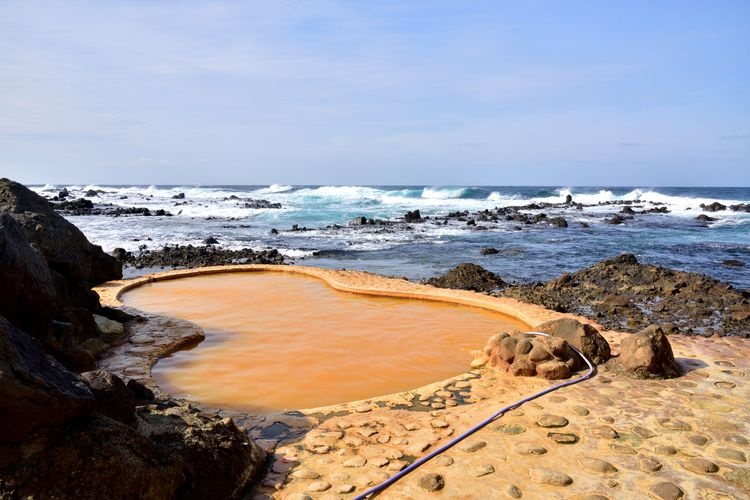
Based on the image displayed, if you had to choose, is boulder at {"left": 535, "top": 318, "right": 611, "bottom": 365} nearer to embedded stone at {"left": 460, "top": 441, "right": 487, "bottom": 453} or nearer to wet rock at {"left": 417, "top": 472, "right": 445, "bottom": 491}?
embedded stone at {"left": 460, "top": 441, "right": 487, "bottom": 453}

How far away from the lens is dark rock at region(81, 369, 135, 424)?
298cm

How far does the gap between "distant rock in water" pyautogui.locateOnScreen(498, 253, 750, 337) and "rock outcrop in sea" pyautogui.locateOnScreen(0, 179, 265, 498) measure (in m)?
6.74

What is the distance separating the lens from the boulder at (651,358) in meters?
5.14

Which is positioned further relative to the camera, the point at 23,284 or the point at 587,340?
the point at 587,340

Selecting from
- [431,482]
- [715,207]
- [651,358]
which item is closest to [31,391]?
[431,482]

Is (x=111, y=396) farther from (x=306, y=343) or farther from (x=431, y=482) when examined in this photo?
(x=306, y=343)

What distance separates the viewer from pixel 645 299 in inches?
393

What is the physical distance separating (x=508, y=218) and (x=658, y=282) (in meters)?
20.7

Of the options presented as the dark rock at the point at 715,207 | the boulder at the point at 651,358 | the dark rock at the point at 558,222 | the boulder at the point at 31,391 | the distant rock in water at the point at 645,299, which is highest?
the dark rock at the point at 715,207

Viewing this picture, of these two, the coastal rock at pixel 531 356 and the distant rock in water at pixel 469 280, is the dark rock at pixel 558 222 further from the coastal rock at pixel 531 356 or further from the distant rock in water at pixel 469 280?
the coastal rock at pixel 531 356

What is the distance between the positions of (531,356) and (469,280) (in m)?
6.31

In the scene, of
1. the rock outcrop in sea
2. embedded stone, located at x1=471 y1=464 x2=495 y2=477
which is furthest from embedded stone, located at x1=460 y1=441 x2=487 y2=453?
the rock outcrop in sea

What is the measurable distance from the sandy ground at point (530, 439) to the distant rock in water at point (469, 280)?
5888 millimetres

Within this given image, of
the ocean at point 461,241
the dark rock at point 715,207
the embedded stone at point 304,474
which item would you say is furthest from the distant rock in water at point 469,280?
the dark rock at point 715,207
